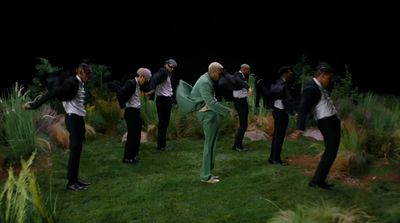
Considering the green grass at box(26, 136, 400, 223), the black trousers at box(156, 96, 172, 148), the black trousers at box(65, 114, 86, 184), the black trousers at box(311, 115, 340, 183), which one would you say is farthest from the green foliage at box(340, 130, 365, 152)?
the black trousers at box(65, 114, 86, 184)

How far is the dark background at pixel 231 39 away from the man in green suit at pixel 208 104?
656 centimetres

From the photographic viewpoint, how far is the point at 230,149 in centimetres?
997

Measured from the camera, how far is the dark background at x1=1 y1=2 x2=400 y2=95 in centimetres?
1367

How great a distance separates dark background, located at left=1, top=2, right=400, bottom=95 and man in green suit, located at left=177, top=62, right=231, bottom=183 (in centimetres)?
656

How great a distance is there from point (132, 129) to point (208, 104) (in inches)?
75.8

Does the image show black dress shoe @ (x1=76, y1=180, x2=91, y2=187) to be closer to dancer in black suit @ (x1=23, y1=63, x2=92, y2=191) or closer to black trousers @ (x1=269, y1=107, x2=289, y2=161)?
dancer in black suit @ (x1=23, y1=63, x2=92, y2=191)

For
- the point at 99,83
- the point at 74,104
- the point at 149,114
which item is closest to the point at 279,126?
the point at 74,104

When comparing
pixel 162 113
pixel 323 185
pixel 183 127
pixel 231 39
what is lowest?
pixel 183 127

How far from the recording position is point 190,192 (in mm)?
7219

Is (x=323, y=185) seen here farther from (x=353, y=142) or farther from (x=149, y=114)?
(x=149, y=114)

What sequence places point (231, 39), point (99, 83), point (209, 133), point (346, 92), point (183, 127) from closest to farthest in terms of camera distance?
point (209, 133) < point (183, 127) < point (346, 92) < point (99, 83) < point (231, 39)

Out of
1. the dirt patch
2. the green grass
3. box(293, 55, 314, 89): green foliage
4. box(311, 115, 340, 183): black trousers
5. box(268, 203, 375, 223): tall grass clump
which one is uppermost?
box(293, 55, 314, 89): green foliage

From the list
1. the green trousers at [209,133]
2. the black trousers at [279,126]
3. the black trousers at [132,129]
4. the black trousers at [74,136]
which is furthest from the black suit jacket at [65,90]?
the black trousers at [279,126]

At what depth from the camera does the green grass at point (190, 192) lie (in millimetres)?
6324
